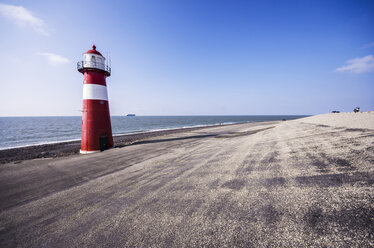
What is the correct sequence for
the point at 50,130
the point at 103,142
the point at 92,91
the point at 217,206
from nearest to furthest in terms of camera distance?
the point at 217,206 < the point at 92,91 < the point at 103,142 < the point at 50,130

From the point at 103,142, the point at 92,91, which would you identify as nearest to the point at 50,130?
the point at 103,142

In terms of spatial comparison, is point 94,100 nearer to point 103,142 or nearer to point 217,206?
point 103,142

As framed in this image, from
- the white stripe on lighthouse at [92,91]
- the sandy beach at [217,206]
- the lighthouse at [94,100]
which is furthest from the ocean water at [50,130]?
the sandy beach at [217,206]

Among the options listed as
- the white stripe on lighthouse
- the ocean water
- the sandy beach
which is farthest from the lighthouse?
the ocean water

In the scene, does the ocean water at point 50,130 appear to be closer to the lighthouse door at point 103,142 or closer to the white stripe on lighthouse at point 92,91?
the lighthouse door at point 103,142

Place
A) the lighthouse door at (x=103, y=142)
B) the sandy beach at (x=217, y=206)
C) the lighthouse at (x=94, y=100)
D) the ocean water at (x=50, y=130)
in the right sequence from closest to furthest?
the sandy beach at (x=217, y=206) → the lighthouse at (x=94, y=100) → the lighthouse door at (x=103, y=142) → the ocean water at (x=50, y=130)

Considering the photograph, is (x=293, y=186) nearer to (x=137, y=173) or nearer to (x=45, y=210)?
(x=137, y=173)

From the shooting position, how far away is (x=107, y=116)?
1496 cm

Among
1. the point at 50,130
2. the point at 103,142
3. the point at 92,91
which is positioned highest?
the point at 92,91

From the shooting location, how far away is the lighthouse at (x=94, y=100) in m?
13.7

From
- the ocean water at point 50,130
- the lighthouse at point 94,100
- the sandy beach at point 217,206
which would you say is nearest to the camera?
the sandy beach at point 217,206

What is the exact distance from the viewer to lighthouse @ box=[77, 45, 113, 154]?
540 inches

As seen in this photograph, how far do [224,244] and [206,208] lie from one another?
3.72ft

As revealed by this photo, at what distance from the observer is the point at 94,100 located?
1394 cm
